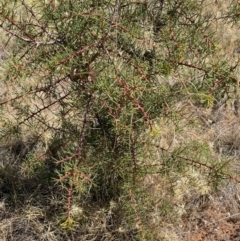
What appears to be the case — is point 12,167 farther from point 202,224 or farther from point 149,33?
point 149,33

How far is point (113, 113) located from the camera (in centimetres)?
146

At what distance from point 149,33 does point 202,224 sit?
4.24ft

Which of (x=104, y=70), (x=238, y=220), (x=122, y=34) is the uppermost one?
(x=122, y=34)

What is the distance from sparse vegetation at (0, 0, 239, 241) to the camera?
55.5 inches

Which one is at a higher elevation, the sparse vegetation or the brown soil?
the sparse vegetation

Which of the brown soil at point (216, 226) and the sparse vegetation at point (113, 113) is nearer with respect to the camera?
the sparse vegetation at point (113, 113)

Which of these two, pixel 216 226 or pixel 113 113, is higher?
pixel 113 113

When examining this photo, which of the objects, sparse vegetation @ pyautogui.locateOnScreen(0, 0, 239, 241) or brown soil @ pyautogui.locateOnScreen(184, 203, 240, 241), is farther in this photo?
brown soil @ pyautogui.locateOnScreen(184, 203, 240, 241)

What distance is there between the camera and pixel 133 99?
1317 millimetres

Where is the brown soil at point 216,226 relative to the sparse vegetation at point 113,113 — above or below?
below

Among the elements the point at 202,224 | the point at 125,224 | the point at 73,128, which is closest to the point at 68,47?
the point at 73,128

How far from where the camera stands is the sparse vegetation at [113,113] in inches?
55.5

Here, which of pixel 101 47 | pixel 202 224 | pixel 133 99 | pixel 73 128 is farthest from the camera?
pixel 202 224

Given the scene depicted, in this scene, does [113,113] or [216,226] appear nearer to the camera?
[113,113]
